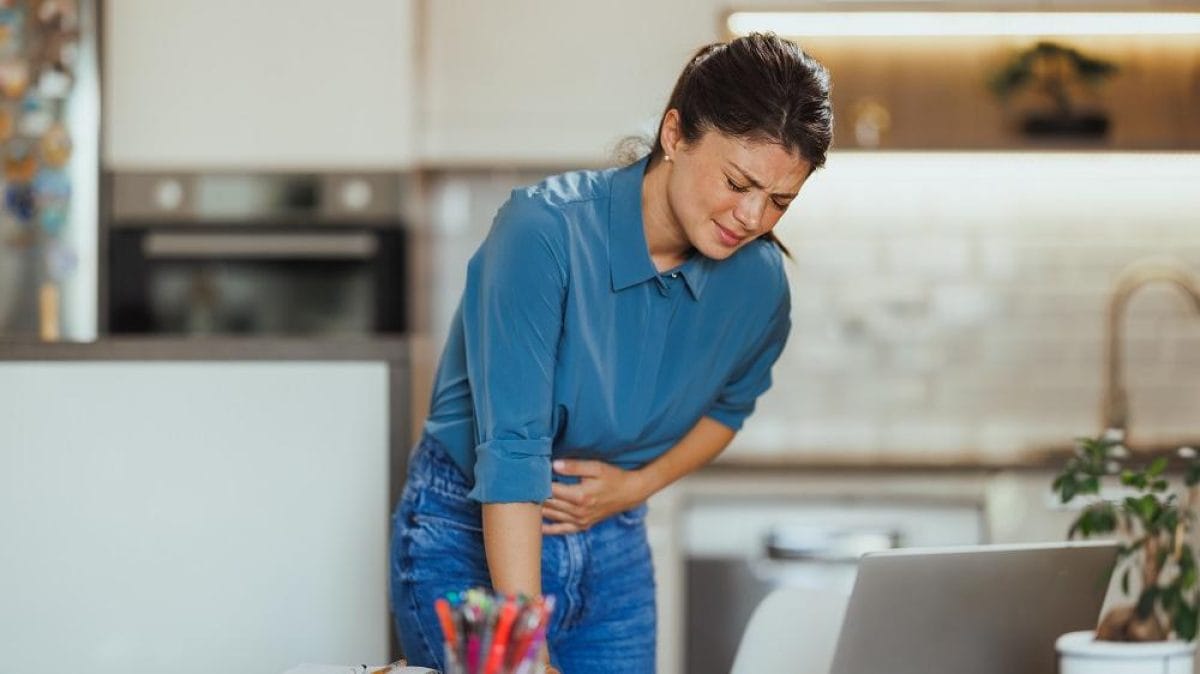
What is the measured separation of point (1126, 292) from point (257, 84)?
2.30 metres

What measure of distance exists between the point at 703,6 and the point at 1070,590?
105 inches

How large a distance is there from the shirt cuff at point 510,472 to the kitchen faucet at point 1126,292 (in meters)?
2.90

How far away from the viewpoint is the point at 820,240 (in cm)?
425

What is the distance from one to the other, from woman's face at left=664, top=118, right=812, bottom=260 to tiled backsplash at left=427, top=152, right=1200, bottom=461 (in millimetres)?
2598

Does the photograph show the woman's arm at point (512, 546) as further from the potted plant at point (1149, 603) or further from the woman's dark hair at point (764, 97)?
the potted plant at point (1149, 603)

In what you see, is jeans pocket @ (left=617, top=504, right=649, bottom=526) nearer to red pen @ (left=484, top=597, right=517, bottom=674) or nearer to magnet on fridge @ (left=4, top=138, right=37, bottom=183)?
red pen @ (left=484, top=597, right=517, bottom=674)

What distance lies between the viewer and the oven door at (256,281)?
387 cm

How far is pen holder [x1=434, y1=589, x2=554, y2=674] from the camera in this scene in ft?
3.60

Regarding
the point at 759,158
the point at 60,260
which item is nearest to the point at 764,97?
the point at 759,158

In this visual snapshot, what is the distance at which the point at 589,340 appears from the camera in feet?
5.48

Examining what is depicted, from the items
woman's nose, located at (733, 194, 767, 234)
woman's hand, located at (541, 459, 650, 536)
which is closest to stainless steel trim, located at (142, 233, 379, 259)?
woman's hand, located at (541, 459, 650, 536)

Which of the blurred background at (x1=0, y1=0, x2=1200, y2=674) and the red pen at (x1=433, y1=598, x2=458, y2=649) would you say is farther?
the blurred background at (x1=0, y1=0, x2=1200, y2=674)

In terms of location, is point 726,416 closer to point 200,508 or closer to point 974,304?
point 200,508

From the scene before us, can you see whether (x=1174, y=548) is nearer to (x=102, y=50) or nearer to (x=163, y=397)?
(x=163, y=397)
